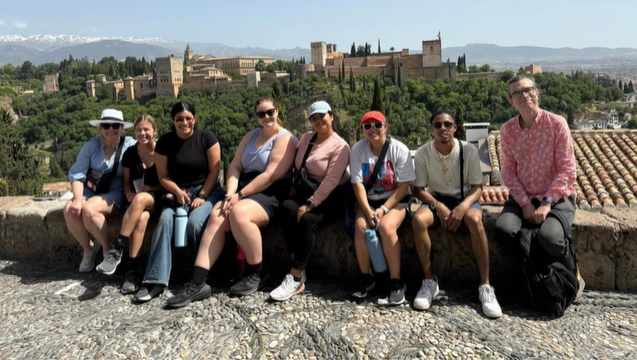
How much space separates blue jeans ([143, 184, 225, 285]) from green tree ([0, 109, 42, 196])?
80.2 feet

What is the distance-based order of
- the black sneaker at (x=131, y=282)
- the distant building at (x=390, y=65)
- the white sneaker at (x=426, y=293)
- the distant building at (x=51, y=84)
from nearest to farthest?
the white sneaker at (x=426, y=293) → the black sneaker at (x=131, y=282) → the distant building at (x=390, y=65) → the distant building at (x=51, y=84)

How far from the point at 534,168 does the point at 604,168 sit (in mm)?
4721

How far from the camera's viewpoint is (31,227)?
4.63 m

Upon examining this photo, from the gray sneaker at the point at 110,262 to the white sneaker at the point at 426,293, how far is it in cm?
213

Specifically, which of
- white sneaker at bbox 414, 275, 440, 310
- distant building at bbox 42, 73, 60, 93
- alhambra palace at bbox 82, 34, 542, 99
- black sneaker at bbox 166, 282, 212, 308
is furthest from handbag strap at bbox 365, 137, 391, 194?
distant building at bbox 42, 73, 60, 93

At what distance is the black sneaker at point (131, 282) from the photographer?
365cm

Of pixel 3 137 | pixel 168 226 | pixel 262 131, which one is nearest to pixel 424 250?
Answer: pixel 262 131

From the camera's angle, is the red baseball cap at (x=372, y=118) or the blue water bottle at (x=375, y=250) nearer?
the blue water bottle at (x=375, y=250)

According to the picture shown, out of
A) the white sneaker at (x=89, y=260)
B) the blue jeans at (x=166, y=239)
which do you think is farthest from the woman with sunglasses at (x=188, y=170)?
the white sneaker at (x=89, y=260)

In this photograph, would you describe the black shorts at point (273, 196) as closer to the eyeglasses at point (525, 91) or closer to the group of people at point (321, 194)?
the group of people at point (321, 194)

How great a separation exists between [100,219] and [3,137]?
93.8 ft

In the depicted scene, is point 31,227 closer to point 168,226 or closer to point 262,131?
point 168,226

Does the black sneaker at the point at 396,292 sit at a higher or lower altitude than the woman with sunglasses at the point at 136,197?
lower

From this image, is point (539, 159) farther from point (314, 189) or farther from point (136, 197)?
point (136, 197)
